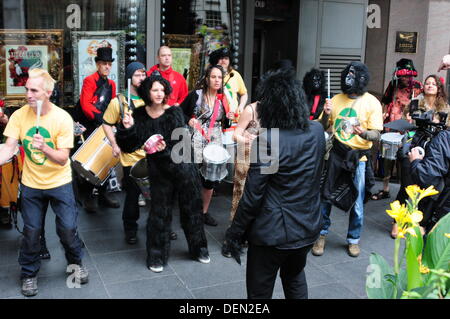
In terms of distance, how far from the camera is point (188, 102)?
528cm

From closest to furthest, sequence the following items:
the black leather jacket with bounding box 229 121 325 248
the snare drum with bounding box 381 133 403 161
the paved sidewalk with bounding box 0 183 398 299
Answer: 1. the black leather jacket with bounding box 229 121 325 248
2. the paved sidewalk with bounding box 0 183 398 299
3. the snare drum with bounding box 381 133 403 161

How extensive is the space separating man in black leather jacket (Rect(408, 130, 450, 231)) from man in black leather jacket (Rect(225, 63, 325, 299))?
3.04 ft

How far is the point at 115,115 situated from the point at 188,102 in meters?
0.81

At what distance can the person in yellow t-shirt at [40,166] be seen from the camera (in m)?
3.84

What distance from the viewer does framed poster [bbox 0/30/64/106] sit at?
21.7ft

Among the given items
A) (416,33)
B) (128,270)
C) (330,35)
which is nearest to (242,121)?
(128,270)

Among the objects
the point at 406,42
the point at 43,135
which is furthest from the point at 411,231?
the point at 406,42

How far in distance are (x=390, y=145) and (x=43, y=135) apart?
346 cm

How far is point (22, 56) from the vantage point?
22.0 ft

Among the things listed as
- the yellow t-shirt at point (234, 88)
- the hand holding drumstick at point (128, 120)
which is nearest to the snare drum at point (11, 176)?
the hand holding drumstick at point (128, 120)

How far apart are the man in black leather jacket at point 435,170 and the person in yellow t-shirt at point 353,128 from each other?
105 centimetres

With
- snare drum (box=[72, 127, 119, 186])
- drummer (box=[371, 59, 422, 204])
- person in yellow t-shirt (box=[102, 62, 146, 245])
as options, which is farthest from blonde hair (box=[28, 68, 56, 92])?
drummer (box=[371, 59, 422, 204])

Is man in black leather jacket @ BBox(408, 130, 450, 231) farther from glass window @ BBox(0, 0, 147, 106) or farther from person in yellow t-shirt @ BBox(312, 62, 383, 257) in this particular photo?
glass window @ BBox(0, 0, 147, 106)

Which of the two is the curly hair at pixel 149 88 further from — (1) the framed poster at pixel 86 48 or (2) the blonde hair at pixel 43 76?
(1) the framed poster at pixel 86 48
